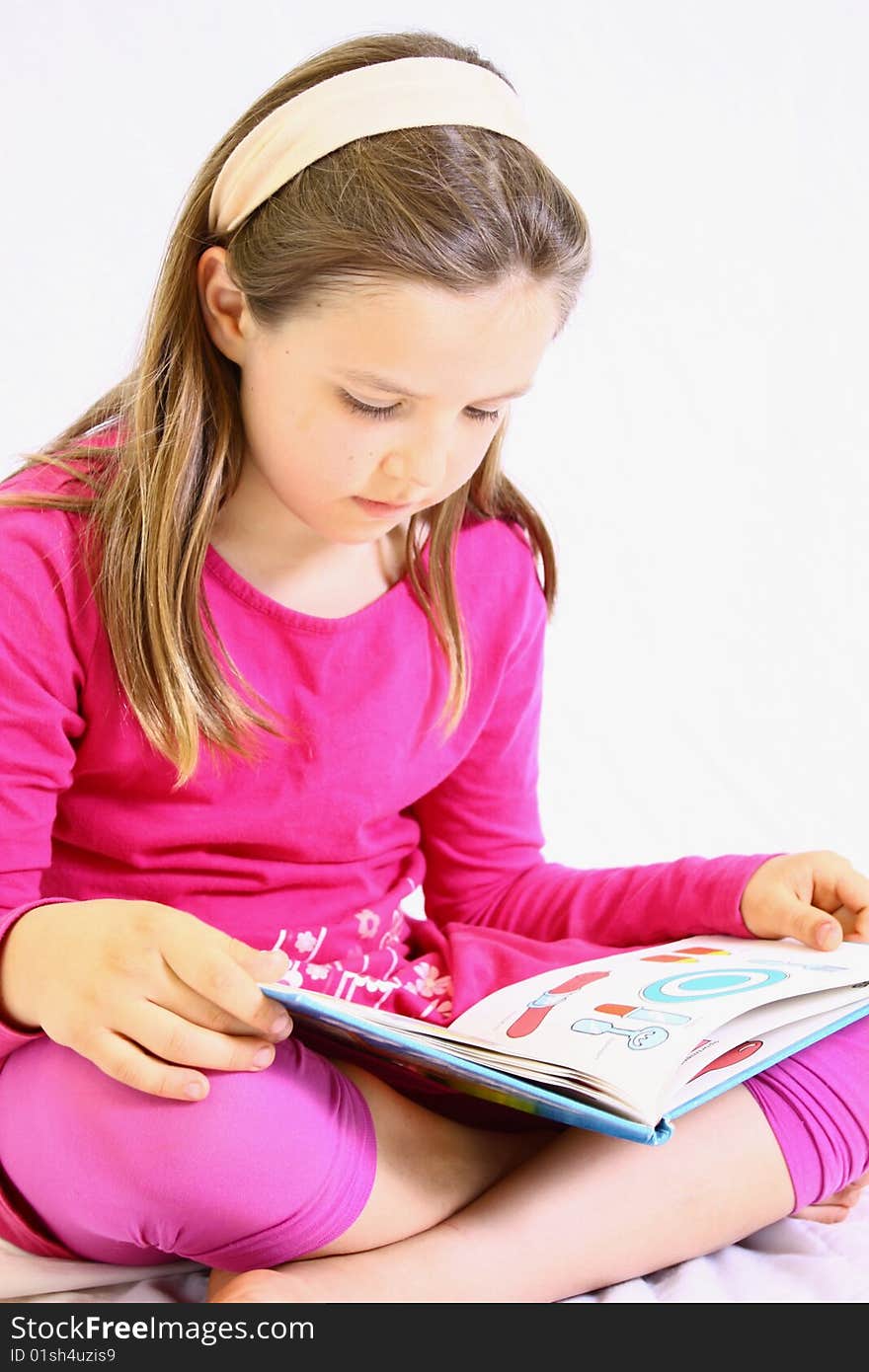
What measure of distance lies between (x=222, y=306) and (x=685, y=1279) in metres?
0.62

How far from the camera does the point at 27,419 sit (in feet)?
5.44

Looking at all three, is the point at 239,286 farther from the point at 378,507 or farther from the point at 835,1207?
the point at 835,1207

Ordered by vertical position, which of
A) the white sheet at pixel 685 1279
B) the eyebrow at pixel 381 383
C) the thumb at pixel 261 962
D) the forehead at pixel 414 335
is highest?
the forehead at pixel 414 335

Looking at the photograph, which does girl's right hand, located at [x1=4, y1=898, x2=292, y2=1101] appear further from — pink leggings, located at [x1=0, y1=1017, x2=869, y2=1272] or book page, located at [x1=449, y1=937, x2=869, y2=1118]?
book page, located at [x1=449, y1=937, x2=869, y2=1118]

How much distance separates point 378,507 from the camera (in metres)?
1.01

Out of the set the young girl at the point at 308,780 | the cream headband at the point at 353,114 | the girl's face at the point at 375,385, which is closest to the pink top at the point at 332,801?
the young girl at the point at 308,780

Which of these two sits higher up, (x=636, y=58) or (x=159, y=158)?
(x=636, y=58)

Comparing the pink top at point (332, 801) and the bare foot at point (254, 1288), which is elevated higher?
the pink top at point (332, 801)

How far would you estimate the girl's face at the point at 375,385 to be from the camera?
3.04ft

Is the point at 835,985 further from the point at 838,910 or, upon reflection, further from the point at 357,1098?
the point at 357,1098

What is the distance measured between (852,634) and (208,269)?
106 cm

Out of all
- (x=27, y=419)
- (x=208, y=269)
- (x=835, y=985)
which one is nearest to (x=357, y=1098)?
(x=835, y=985)

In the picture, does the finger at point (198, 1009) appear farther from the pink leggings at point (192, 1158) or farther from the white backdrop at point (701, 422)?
the white backdrop at point (701, 422)
